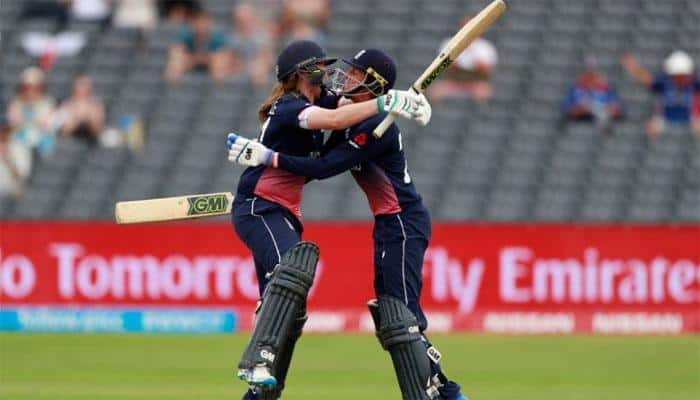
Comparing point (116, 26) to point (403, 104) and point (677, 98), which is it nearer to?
point (677, 98)

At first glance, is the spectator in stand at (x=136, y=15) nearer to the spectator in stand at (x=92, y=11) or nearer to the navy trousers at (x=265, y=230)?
the spectator in stand at (x=92, y=11)

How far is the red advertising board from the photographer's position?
13266 millimetres

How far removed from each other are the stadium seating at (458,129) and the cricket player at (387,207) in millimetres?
6513

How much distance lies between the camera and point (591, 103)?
50.4ft

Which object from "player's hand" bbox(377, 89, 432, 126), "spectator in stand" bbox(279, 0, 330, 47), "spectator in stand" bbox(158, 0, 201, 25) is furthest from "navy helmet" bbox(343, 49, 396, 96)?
"spectator in stand" bbox(158, 0, 201, 25)

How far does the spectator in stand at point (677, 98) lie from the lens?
49.6 feet

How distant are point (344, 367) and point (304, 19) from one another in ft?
22.4

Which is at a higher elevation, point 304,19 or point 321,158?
point 304,19


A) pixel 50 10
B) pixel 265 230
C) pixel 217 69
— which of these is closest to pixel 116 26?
pixel 50 10

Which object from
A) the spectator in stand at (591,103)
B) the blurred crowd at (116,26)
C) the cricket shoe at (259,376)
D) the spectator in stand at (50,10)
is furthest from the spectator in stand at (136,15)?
the cricket shoe at (259,376)

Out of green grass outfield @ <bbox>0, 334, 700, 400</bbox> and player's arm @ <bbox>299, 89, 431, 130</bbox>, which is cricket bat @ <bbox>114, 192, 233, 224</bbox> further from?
green grass outfield @ <bbox>0, 334, 700, 400</bbox>

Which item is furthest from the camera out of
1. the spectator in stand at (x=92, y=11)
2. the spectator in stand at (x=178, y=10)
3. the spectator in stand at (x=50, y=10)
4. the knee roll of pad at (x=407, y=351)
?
the spectator in stand at (x=50, y=10)

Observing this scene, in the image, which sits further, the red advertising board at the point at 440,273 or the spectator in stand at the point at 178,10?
the spectator in stand at the point at 178,10

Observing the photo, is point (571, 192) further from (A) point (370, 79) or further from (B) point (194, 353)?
(A) point (370, 79)
